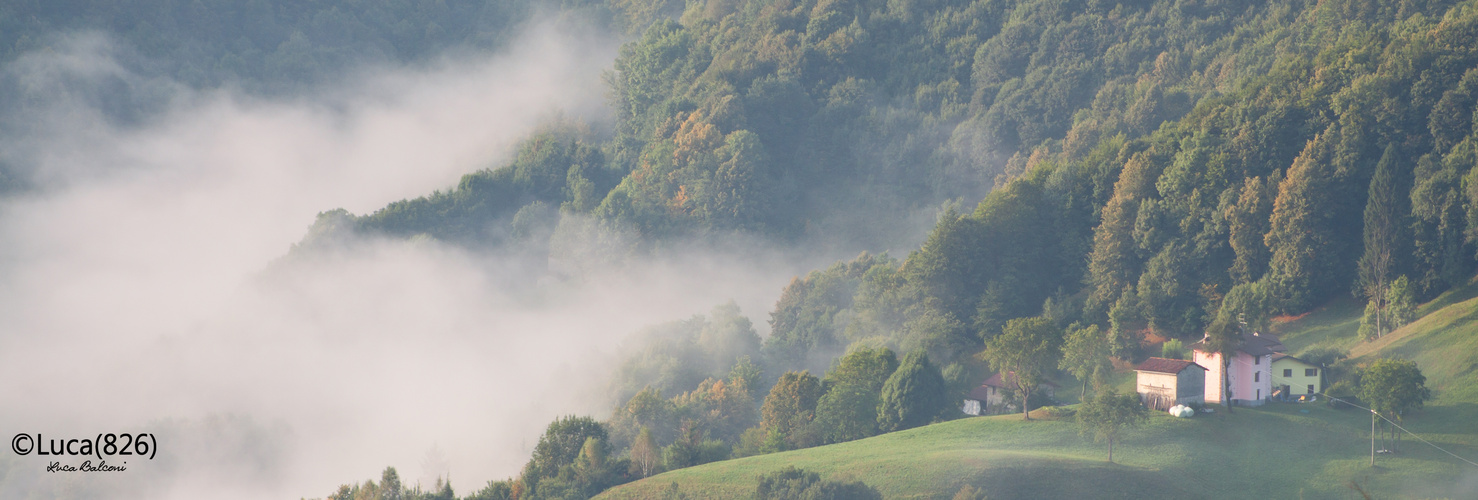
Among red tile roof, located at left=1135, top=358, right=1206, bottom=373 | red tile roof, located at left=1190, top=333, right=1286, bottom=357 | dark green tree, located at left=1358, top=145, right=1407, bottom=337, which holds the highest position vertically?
dark green tree, located at left=1358, top=145, right=1407, bottom=337

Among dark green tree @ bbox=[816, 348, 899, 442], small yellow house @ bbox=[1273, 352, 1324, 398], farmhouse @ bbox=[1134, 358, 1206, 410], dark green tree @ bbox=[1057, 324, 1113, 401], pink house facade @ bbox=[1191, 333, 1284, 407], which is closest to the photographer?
farmhouse @ bbox=[1134, 358, 1206, 410]

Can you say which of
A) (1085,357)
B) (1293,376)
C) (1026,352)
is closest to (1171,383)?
(1293,376)

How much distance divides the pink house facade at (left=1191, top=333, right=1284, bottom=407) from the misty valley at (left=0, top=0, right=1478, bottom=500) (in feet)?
0.91

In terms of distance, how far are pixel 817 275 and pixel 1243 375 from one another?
58.1 metres

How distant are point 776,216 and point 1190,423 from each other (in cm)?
8427

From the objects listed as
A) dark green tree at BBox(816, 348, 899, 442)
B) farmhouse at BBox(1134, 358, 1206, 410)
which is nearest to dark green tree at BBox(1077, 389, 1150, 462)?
farmhouse at BBox(1134, 358, 1206, 410)

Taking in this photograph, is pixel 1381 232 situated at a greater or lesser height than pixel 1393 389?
greater

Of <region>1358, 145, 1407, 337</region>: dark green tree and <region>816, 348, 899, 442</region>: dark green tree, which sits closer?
<region>816, 348, 899, 442</region>: dark green tree

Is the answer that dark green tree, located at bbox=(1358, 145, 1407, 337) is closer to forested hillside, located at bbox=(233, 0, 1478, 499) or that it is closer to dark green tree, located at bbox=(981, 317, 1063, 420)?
forested hillside, located at bbox=(233, 0, 1478, 499)

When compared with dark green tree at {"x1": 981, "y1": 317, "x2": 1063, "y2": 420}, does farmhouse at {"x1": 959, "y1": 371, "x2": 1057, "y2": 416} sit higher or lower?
lower

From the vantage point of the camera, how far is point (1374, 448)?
6769 cm

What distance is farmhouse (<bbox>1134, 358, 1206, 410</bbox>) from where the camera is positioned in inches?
2857

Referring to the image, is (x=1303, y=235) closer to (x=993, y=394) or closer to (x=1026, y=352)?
(x=993, y=394)

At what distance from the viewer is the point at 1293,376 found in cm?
7581
